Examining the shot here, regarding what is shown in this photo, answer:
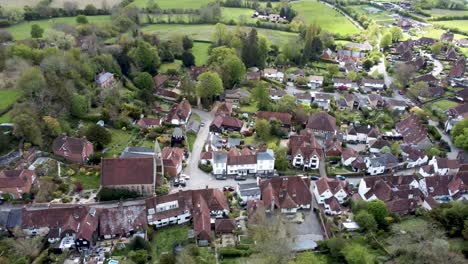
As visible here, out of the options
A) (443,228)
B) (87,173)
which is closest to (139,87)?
(87,173)

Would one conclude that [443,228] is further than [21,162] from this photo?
No

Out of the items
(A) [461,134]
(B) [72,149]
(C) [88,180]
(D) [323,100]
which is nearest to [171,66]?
(D) [323,100]

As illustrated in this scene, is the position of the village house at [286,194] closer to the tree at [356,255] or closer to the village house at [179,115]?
the tree at [356,255]

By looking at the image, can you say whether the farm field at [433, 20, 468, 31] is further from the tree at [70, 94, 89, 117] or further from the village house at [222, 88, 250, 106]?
the tree at [70, 94, 89, 117]

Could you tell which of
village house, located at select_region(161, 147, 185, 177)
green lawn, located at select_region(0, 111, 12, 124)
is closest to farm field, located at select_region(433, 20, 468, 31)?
village house, located at select_region(161, 147, 185, 177)

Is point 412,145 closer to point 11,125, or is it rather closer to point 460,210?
point 460,210
